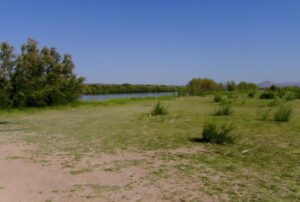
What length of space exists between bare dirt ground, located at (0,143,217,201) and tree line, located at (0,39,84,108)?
20.2 feet

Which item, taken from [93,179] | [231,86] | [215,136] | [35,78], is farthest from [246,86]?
[93,179]

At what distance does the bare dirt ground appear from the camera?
12.5 feet

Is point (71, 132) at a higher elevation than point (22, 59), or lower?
lower

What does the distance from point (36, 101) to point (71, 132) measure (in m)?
9.95

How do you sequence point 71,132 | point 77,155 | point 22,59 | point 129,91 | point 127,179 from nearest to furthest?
1. point 127,179
2. point 77,155
3. point 71,132
4. point 22,59
5. point 129,91

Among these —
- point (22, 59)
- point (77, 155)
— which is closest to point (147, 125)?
point (77, 155)

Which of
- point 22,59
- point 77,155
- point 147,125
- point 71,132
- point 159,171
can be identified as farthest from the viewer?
point 22,59

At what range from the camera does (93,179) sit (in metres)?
4.46

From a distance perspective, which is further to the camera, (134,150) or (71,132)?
(71,132)

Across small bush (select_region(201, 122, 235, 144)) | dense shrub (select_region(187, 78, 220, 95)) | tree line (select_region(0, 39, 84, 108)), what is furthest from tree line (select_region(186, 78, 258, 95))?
small bush (select_region(201, 122, 235, 144))

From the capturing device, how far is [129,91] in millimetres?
57156

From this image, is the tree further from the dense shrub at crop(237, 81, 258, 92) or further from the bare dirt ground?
the dense shrub at crop(237, 81, 258, 92)

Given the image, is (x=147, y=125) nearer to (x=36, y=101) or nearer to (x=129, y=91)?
(x=36, y=101)

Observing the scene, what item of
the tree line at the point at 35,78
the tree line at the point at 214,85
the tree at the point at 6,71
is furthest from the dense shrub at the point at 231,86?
the tree at the point at 6,71
